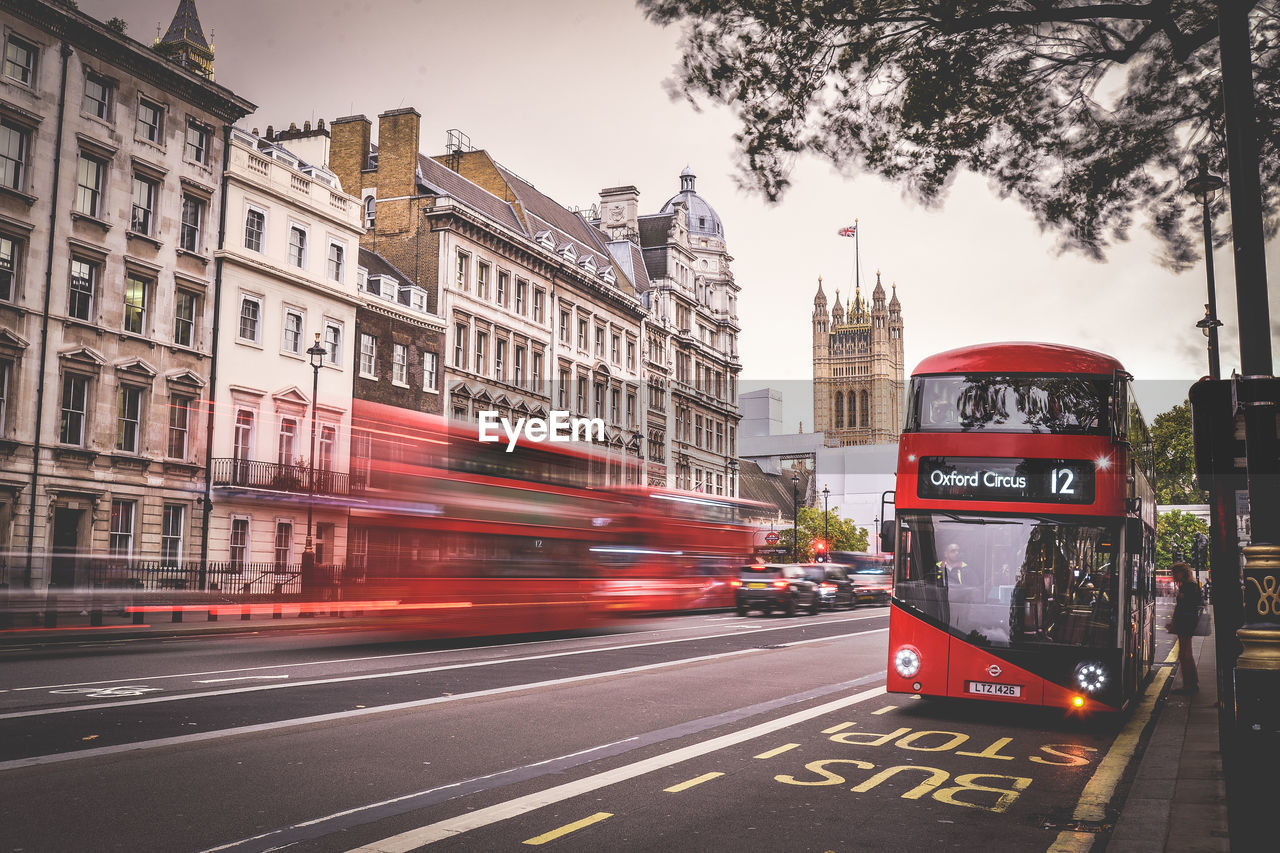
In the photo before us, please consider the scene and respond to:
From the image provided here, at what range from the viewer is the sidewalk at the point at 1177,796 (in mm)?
5875

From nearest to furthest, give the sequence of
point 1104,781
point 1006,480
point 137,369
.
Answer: point 1104,781 → point 1006,480 → point 137,369

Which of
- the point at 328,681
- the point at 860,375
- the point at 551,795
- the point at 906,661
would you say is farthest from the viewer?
the point at 860,375

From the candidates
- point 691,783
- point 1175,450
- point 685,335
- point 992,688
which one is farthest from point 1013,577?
point 1175,450

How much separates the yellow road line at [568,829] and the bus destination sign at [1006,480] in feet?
18.8

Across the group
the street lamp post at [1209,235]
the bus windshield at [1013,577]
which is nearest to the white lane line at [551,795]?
the bus windshield at [1013,577]

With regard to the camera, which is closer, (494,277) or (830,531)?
(494,277)

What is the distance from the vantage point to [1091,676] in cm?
1020

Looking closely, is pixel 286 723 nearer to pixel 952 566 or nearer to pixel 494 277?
pixel 952 566

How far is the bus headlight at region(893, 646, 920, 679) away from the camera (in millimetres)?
10891

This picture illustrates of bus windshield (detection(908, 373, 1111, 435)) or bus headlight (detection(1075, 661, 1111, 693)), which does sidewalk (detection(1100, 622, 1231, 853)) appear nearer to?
bus headlight (detection(1075, 661, 1111, 693))

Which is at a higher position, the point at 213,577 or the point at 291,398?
the point at 291,398

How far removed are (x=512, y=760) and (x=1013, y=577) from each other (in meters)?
5.30

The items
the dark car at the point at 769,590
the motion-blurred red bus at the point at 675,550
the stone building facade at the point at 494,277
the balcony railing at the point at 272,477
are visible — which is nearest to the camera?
the motion-blurred red bus at the point at 675,550

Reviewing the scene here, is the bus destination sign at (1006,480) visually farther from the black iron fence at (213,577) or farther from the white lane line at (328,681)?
the black iron fence at (213,577)
